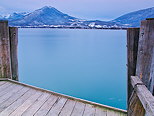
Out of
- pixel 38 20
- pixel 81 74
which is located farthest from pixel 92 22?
pixel 81 74

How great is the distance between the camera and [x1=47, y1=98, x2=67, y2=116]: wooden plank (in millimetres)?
1460

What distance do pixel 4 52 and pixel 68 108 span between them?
4.41 ft

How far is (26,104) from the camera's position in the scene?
161 centimetres

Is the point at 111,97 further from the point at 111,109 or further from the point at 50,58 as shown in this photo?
the point at 50,58

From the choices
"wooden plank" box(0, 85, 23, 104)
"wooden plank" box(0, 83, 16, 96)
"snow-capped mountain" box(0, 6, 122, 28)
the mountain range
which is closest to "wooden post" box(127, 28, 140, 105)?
"wooden plank" box(0, 85, 23, 104)

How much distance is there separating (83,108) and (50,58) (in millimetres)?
7007

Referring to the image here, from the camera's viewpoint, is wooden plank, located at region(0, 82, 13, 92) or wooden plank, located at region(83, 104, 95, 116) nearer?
wooden plank, located at region(83, 104, 95, 116)

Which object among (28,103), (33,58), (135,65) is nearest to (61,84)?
(33,58)

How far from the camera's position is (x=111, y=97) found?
4676mm

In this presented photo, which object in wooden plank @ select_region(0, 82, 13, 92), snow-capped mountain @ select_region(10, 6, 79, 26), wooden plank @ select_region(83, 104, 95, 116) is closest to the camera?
wooden plank @ select_region(83, 104, 95, 116)

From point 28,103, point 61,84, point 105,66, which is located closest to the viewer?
point 28,103

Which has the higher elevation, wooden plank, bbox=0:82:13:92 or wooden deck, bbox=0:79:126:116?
wooden plank, bbox=0:82:13:92

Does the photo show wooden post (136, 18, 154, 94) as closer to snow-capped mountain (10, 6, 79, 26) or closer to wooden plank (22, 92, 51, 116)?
wooden plank (22, 92, 51, 116)

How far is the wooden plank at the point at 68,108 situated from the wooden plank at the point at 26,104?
1.29ft
